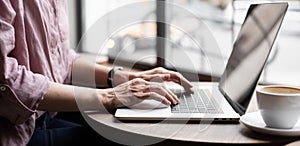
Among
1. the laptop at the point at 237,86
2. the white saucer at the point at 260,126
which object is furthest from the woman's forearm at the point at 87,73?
the white saucer at the point at 260,126

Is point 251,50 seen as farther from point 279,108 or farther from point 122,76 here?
point 122,76

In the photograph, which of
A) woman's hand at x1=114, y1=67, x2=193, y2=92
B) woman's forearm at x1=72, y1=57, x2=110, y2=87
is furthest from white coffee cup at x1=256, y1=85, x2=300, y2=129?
woman's forearm at x1=72, y1=57, x2=110, y2=87

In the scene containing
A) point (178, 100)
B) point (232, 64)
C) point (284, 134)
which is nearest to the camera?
point (284, 134)

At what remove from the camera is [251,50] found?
1207 millimetres

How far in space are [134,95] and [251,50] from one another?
37 cm

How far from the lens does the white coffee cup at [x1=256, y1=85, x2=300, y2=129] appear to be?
2.97ft

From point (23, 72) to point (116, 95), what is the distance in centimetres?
26

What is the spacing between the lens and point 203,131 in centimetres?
96

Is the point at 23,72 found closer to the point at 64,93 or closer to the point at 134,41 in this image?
the point at 64,93

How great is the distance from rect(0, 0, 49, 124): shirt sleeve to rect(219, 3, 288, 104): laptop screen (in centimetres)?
54

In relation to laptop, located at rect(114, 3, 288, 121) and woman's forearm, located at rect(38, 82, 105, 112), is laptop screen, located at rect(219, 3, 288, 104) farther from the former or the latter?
woman's forearm, located at rect(38, 82, 105, 112)

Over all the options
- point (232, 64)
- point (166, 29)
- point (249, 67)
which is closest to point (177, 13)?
point (166, 29)

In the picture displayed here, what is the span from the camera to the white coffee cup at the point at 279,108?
906 millimetres

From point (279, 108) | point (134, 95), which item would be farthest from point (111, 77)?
point (279, 108)
